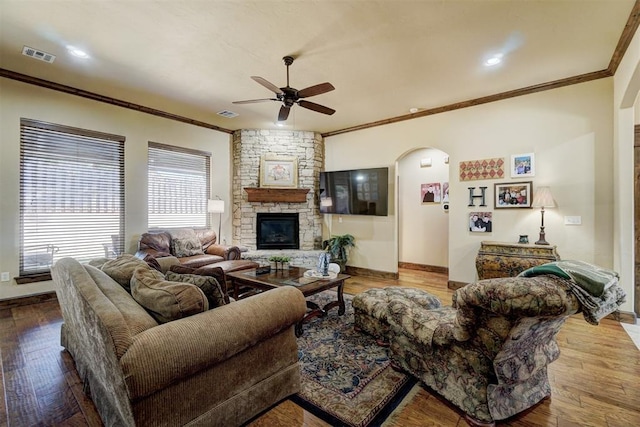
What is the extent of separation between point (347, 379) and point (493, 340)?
3.63 ft

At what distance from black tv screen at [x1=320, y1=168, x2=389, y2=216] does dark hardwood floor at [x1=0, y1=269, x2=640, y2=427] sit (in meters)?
3.28

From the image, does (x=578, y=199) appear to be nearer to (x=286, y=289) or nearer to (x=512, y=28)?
(x=512, y=28)

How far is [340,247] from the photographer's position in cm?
589

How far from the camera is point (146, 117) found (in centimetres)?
→ 498

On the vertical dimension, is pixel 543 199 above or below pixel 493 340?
above

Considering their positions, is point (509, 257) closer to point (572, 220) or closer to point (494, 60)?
point (572, 220)

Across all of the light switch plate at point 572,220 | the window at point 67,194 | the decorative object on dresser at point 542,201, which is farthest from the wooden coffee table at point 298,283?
the light switch plate at point 572,220

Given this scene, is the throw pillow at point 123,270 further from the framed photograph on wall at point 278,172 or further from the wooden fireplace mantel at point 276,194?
the framed photograph on wall at point 278,172

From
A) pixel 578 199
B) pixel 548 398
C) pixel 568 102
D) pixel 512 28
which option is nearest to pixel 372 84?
pixel 512 28

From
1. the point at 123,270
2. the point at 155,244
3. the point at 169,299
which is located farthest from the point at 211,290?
the point at 155,244

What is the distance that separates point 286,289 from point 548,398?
1958 millimetres

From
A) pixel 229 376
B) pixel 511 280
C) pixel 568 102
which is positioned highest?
pixel 568 102

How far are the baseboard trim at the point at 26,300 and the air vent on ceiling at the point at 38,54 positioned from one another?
3.03 meters

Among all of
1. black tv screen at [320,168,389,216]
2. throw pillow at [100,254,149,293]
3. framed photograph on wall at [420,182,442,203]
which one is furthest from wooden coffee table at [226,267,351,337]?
framed photograph on wall at [420,182,442,203]
